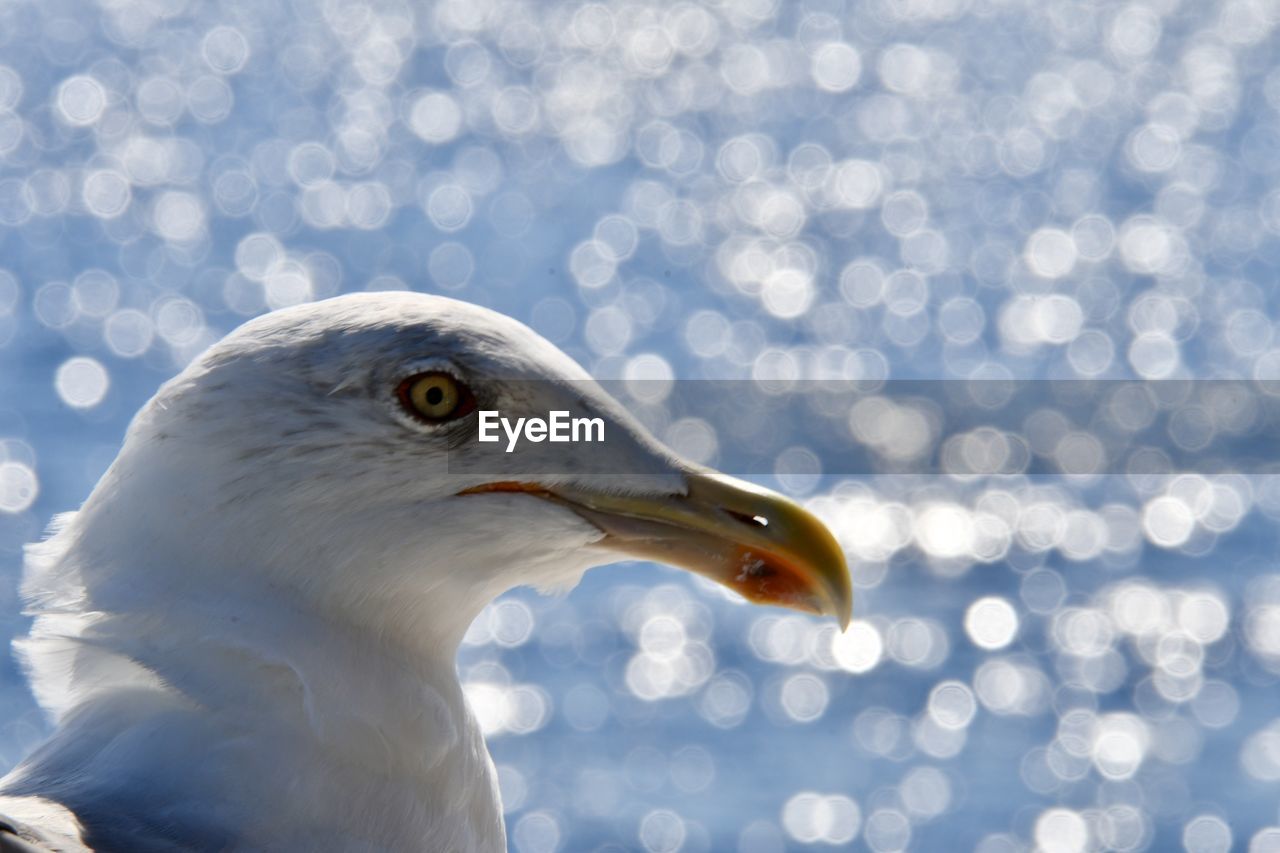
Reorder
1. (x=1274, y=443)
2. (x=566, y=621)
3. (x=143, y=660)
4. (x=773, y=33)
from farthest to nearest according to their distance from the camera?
(x=773, y=33), (x=1274, y=443), (x=566, y=621), (x=143, y=660)

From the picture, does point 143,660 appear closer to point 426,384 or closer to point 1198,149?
point 426,384

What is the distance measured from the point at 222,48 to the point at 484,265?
16.1 feet

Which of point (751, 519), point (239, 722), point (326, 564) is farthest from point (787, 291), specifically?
point (239, 722)

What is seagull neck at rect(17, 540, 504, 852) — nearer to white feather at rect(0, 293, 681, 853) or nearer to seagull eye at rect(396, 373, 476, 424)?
white feather at rect(0, 293, 681, 853)

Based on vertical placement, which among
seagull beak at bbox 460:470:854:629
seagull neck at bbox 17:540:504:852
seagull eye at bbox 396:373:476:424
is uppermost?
seagull eye at bbox 396:373:476:424

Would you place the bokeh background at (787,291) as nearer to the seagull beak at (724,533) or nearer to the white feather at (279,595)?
the seagull beak at (724,533)

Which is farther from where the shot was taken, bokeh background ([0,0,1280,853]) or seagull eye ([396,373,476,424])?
bokeh background ([0,0,1280,853])

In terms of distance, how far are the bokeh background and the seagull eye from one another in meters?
4.13

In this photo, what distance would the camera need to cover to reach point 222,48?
47.7 ft

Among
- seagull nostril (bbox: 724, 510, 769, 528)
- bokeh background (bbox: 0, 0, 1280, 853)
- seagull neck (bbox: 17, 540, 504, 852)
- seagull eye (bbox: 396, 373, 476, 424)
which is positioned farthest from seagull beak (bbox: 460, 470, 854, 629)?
bokeh background (bbox: 0, 0, 1280, 853)

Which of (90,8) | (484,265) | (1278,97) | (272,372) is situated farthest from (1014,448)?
(90,8)

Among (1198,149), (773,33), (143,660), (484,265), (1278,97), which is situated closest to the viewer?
(143,660)

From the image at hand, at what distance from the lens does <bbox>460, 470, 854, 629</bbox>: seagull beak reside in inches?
104

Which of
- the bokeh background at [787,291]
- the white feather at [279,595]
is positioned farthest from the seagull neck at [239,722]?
the bokeh background at [787,291]
